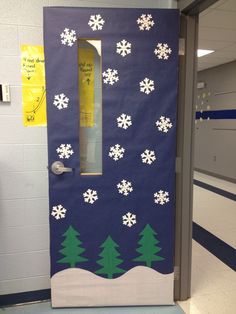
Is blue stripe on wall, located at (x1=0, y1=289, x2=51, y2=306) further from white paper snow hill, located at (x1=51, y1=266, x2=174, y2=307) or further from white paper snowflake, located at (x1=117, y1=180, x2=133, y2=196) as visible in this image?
white paper snowflake, located at (x1=117, y1=180, x2=133, y2=196)

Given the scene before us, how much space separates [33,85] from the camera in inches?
78.5

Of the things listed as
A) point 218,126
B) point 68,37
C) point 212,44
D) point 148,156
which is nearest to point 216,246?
point 148,156

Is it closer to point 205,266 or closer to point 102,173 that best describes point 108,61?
point 102,173

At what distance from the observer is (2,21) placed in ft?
6.25

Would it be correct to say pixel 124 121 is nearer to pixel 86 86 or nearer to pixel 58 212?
pixel 86 86

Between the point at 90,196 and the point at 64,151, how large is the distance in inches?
14.2

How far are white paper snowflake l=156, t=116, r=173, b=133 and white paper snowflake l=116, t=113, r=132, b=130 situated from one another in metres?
0.20

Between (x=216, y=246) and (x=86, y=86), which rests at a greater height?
(x=86, y=86)

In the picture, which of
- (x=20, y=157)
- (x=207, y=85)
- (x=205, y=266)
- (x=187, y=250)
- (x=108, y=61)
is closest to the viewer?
(x=108, y=61)

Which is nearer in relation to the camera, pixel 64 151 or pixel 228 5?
pixel 64 151

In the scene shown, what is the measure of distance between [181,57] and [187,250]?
1437mm

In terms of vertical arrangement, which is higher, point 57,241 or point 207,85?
point 207,85

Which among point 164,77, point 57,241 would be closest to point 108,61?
point 164,77

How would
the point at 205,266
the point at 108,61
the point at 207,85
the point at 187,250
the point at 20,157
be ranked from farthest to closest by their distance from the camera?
the point at 207,85 → the point at 205,266 → the point at 187,250 → the point at 20,157 → the point at 108,61
